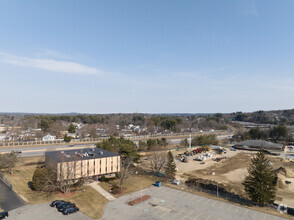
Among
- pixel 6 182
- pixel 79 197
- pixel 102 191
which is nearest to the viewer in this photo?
pixel 79 197

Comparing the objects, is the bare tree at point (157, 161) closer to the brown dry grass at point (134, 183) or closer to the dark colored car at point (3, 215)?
the brown dry grass at point (134, 183)

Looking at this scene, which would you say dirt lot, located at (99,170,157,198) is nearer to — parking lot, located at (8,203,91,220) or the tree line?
parking lot, located at (8,203,91,220)

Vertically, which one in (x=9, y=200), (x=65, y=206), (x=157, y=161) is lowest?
(x=9, y=200)

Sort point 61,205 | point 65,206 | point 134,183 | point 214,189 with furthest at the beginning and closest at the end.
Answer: point 134,183 < point 214,189 < point 61,205 < point 65,206

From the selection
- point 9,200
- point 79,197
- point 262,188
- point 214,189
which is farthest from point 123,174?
point 262,188

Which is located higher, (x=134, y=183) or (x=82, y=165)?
(x=82, y=165)

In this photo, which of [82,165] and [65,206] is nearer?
[65,206]

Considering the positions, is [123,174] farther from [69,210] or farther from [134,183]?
[69,210]

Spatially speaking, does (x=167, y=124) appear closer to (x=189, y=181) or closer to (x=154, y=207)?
(x=189, y=181)
